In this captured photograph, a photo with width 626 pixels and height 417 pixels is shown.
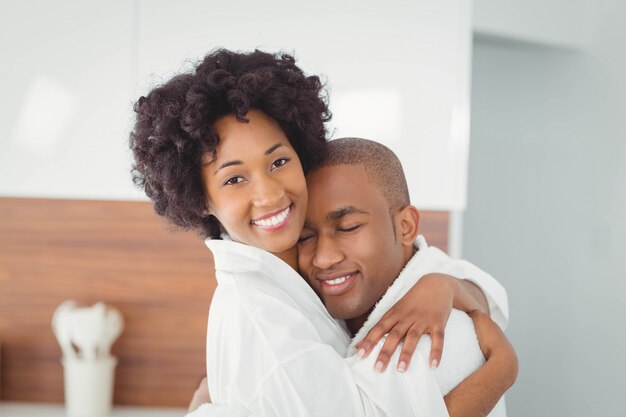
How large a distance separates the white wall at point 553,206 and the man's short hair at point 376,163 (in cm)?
100

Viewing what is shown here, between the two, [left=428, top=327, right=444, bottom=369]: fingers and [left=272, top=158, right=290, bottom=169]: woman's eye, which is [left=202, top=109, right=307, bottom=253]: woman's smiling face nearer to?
[left=272, top=158, right=290, bottom=169]: woman's eye

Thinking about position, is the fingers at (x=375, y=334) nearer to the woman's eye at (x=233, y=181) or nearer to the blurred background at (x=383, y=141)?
the woman's eye at (x=233, y=181)

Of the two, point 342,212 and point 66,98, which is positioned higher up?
point 66,98

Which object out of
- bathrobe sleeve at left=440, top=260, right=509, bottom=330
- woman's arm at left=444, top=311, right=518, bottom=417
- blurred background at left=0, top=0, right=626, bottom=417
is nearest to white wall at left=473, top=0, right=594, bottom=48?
blurred background at left=0, top=0, right=626, bottom=417

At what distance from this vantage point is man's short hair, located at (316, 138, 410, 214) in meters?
1.12

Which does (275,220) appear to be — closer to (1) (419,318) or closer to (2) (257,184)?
(2) (257,184)

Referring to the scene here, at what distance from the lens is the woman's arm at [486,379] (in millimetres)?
912

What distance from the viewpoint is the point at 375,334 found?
95 centimetres

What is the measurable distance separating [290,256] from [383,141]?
2.58ft

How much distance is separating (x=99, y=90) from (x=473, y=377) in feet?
4.34

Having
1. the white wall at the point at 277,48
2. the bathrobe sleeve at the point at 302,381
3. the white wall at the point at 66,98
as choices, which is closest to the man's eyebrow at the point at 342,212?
the bathrobe sleeve at the point at 302,381

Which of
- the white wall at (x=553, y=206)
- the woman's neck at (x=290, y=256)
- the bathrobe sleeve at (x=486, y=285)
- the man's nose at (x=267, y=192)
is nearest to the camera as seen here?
the man's nose at (x=267, y=192)

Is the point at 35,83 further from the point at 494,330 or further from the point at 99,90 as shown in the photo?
the point at 494,330

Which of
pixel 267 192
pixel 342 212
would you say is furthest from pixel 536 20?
pixel 267 192
